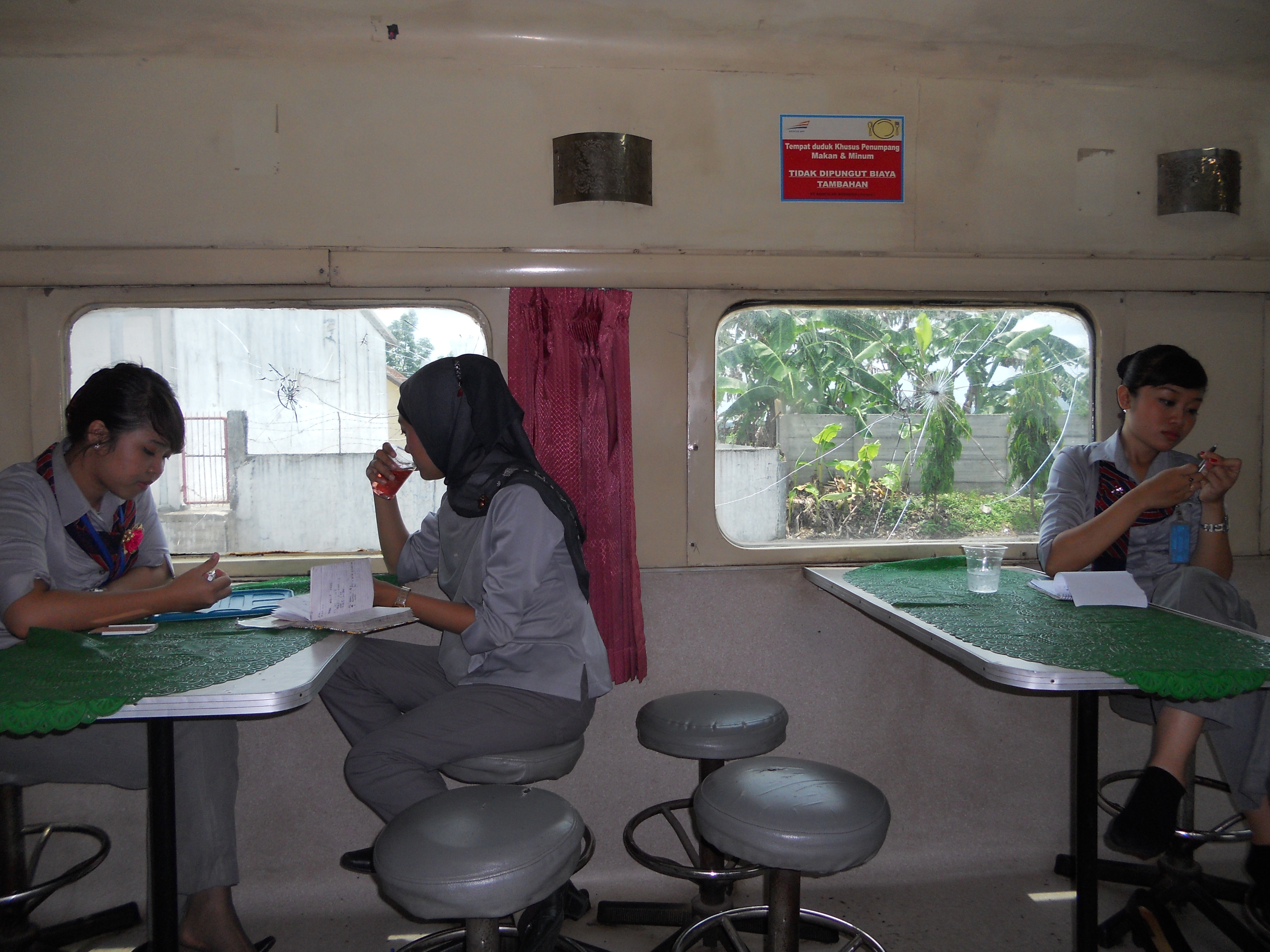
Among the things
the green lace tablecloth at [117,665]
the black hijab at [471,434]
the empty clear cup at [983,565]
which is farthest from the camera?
the empty clear cup at [983,565]

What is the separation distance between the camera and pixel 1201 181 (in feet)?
9.48

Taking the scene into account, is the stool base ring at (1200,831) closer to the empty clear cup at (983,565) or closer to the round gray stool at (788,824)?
the empty clear cup at (983,565)

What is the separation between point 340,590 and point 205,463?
1057mm

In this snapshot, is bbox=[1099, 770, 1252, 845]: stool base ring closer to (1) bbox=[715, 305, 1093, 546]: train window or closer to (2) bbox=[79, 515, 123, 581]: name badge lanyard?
(1) bbox=[715, 305, 1093, 546]: train window

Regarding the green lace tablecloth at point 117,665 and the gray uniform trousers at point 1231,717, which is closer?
the green lace tablecloth at point 117,665

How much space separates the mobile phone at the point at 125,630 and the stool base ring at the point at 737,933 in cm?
153

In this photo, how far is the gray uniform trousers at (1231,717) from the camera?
6.49 feet

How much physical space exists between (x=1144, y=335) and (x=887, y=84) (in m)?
1.32

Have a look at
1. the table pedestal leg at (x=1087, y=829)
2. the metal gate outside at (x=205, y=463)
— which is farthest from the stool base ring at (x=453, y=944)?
the metal gate outside at (x=205, y=463)

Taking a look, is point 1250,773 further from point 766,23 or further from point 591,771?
point 766,23

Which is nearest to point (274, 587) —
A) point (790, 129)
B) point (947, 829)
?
point (790, 129)

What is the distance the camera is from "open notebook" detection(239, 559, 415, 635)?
2047mm

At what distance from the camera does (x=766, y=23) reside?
101 inches

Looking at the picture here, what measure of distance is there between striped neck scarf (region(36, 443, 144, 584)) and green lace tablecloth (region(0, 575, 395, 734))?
1.08ft
